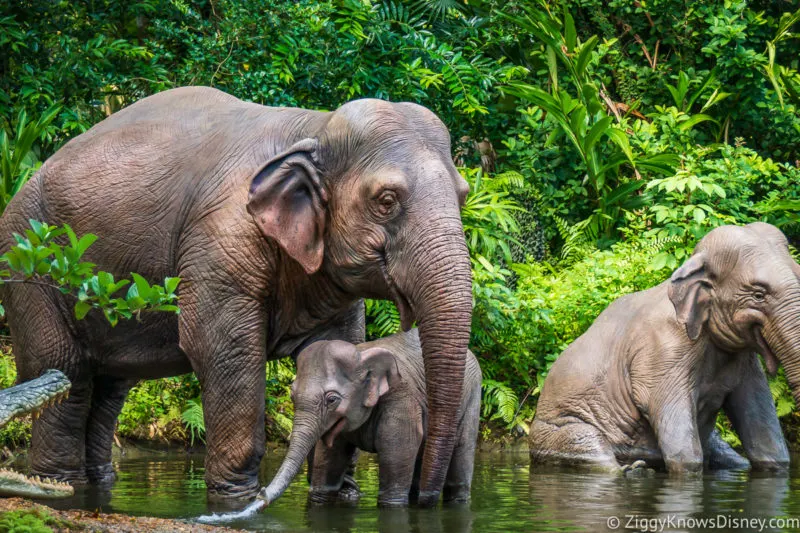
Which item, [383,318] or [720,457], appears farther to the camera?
[383,318]

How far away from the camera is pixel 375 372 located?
770 cm

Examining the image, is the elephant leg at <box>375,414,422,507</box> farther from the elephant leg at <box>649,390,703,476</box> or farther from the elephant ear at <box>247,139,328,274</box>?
the elephant leg at <box>649,390,703,476</box>

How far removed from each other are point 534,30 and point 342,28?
3.15 meters

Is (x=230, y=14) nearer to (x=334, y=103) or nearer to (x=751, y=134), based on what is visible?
(x=334, y=103)

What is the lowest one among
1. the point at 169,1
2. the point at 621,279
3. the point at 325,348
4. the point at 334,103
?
the point at 325,348

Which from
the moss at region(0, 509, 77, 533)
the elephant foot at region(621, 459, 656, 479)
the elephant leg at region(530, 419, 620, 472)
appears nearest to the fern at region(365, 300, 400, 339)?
the elephant leg at region(530, 419, 620, 472)

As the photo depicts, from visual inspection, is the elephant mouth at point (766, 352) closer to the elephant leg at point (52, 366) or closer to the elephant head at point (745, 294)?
the elephant head at point (745, 294)

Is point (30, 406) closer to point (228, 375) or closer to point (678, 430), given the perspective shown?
point (228, 375)

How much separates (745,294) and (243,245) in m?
4.09

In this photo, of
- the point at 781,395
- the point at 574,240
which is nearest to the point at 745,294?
the point at 781,395

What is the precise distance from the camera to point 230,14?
13055 millimetres

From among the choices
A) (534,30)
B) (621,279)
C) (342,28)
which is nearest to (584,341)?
(621,279)

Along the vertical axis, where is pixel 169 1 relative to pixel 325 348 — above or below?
above

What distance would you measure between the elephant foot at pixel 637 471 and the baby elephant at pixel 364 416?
2069mm
